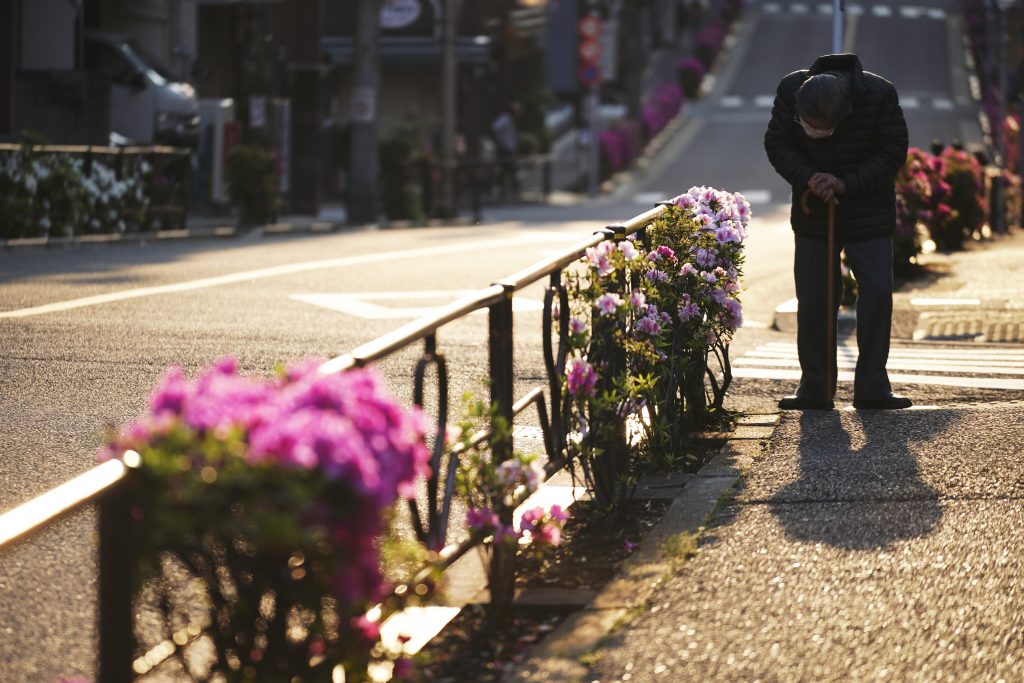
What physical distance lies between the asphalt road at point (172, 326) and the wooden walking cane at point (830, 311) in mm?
804

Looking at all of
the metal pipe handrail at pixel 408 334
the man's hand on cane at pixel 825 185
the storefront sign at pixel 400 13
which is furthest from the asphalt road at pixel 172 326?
the storefront sign at pixel 400 13

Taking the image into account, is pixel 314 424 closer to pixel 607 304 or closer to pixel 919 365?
pixel 607 304

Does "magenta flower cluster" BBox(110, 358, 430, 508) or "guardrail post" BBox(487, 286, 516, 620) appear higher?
"magenta flower cluster" BBox(110, 358, 430, 508)

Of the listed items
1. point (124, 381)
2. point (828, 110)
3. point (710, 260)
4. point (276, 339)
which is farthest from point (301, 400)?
point (276, 339)

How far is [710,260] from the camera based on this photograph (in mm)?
7625

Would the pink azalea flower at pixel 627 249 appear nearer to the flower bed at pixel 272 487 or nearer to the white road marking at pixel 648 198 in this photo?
the flower bed at pixel 272 487

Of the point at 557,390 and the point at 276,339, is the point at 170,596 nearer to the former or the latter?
the point at 557,390

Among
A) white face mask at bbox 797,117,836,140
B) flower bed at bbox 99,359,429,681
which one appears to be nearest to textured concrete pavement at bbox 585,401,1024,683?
white face mask at bbox 797,117,836,140

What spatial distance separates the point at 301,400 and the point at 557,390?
3.25 metres

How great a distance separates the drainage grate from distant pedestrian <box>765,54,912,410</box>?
171 inches

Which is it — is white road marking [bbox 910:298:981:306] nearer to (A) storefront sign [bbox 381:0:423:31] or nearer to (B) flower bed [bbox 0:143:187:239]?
(B) flower bed [bbox 0:143:187:239]

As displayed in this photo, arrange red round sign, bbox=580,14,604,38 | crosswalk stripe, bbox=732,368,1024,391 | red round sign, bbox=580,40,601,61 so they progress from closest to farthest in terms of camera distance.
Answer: crosswalk stripe, bbox=732,368,1024,391 < red round sign, bbox=580,40,601,61 < red round sign, bbox=580,14,604,38

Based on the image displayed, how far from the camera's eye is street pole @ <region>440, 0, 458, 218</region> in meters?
36.5

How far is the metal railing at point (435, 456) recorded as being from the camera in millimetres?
3141
